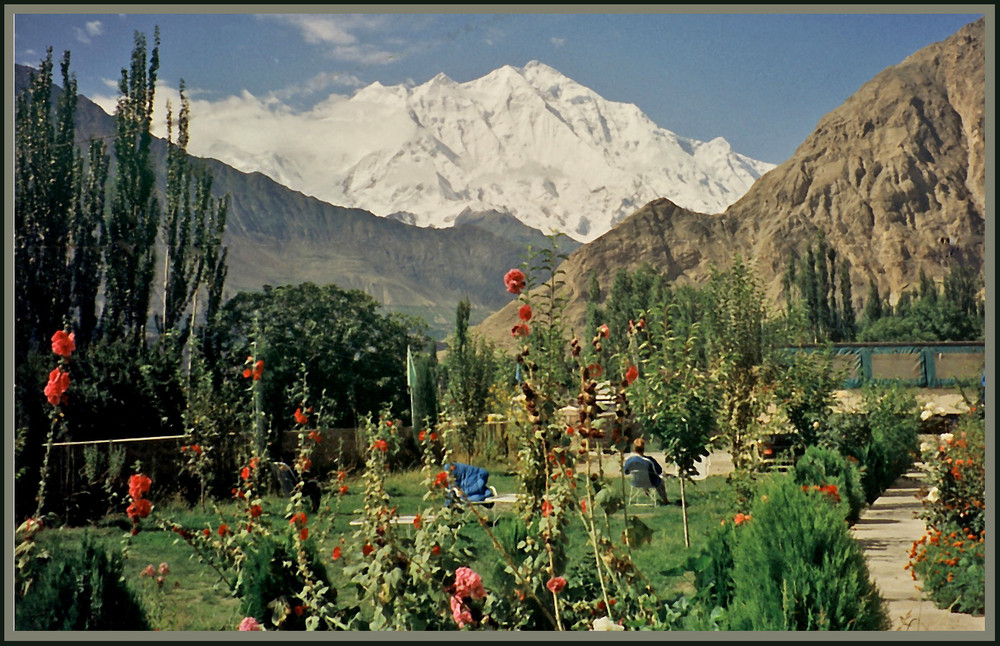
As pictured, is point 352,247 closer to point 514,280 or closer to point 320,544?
point 320,544

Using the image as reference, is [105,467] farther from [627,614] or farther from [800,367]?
[800,367]

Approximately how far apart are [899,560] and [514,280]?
3.72 m

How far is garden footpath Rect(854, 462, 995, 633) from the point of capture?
145 inches

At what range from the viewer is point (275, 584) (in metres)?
3.49

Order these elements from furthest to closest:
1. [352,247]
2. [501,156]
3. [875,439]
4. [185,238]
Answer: [352,247] < [185,238] < [875,439] < [501,156]

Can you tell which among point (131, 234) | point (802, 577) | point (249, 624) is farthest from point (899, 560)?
point (131, 234)

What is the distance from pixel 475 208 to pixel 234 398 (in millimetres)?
3624

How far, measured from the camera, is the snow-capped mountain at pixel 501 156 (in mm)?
5961

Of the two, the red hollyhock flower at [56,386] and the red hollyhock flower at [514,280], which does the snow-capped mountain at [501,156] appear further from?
the red hollyhock flower at [56,386]

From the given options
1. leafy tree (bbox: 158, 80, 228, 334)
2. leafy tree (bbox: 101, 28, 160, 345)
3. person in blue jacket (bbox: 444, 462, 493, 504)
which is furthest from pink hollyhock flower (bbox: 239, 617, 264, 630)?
leafy tree (bbox: 158, 80, 228, 334)

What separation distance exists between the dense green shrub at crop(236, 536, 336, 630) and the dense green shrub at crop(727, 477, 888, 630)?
1810 mm

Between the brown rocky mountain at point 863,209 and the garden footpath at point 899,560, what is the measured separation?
669 inches

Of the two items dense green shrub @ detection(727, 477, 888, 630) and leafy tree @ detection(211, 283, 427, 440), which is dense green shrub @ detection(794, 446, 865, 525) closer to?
dense green shrub @ detection(727, 477, 888, 630)

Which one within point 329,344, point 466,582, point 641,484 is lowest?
point 641,484
